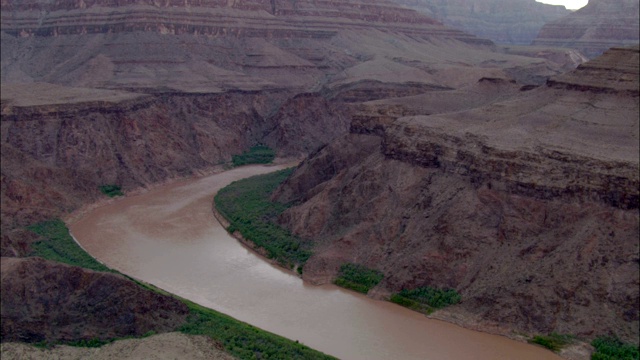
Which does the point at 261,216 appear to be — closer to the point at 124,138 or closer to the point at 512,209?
the point at 512,209

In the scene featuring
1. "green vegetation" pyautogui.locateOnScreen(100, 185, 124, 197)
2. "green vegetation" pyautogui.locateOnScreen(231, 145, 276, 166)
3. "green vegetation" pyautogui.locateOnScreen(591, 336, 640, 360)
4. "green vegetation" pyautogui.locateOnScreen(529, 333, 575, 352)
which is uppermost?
"green vegetation" pyautogui.locateOnScreen(591, 336, 640, 360)

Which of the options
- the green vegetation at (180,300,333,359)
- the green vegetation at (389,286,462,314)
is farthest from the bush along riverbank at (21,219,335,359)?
the green vegetation at (389,286,462,314)

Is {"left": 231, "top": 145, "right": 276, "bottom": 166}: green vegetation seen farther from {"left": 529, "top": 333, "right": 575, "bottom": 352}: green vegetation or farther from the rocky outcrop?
{"left": 529, "top": 333, "right": 575, "bottom": 352}: green vegetation

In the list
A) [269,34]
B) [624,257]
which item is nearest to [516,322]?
[624,257]

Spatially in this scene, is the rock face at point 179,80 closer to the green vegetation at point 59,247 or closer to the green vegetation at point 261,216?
the green vegetation at point 59,247

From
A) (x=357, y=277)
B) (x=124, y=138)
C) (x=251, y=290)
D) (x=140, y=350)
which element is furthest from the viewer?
(x=124, y=138)

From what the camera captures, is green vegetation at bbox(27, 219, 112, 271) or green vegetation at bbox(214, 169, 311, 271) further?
green vegetation at bbox(214, 169, 311, 271)

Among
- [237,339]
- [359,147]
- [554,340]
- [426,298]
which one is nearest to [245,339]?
[237,339]

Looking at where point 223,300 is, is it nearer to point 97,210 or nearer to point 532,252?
point 532,252
